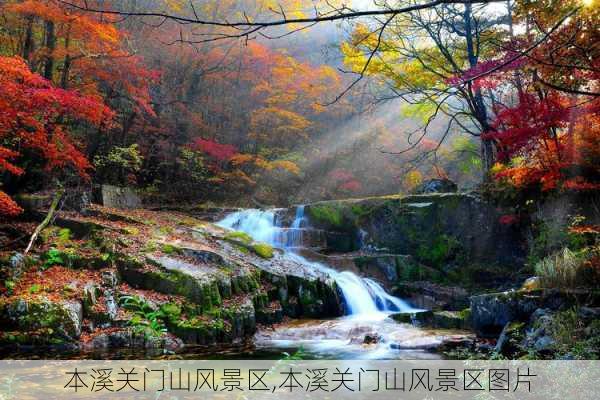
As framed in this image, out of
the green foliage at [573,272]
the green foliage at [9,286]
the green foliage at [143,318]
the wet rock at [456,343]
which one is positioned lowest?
the wet rock at [456,343]

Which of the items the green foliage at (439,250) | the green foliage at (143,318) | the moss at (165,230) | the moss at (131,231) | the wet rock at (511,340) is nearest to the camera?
the wet rock at (511,340)

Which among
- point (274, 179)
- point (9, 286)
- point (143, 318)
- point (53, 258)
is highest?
point (274, 179)

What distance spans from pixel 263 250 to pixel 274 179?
10649 millimetres

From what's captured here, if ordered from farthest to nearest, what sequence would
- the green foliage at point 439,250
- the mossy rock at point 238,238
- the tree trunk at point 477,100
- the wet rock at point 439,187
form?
1. the wet rock at point 439,187
2. the green foliage at point 439,250
3. the tree trunk at point 477,100
4. the mossy rock at point 238,238

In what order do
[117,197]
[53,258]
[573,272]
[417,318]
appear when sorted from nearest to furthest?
[573,272], [53,258], [417,318], [117,197]

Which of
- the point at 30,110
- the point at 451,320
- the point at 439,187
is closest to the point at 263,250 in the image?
the point at 451,320

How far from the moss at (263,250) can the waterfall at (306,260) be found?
0.62 meters

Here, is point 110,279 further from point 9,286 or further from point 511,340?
point 511,340

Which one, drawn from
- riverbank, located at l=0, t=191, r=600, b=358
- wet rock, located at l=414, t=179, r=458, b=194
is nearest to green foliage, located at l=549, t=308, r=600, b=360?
riverbank, located at l=0, t=191, r=600, b=358

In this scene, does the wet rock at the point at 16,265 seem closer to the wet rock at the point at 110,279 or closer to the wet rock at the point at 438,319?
the wet rock at the point at 110,279

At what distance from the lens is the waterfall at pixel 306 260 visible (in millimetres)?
10961

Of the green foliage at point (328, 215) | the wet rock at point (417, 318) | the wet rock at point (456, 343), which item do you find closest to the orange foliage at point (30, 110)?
the green foliage at point (328, 215)

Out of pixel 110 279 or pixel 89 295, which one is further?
pixel 110 279

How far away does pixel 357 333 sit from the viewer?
8461 millimetres
